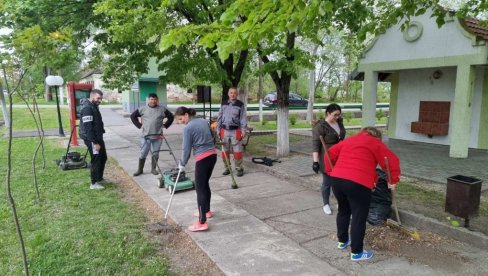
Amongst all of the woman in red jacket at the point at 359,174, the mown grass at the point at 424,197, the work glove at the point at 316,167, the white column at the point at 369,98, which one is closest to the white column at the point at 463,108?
the white column at the point at 369,98

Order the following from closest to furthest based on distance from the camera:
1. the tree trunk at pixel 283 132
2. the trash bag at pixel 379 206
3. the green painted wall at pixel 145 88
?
the trash bag at pixel 379 206 < the tree trunk at pixel 283 132 < the green painted wall at pixel 145 88

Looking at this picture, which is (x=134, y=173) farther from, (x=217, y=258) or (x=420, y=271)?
(x=420, y=271)

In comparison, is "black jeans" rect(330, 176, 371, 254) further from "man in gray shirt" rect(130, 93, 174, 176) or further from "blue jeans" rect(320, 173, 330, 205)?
"man in gray shirt" rect(130, 93, 174, 176)

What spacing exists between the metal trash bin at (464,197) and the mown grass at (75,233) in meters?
3.53

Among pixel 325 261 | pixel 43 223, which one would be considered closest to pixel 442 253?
pixel 325 261

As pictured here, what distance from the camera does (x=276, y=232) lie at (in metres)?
4.64

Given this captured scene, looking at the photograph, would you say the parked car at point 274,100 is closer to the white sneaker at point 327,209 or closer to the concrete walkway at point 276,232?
the concrete walkway at point 276,232

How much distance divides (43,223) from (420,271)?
468 cm

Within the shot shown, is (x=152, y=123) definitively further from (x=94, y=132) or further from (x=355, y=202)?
(x=355, y=202)

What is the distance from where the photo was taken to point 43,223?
4.93 meters

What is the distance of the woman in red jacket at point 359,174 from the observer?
143 inches

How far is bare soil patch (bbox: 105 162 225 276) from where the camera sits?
3789 millimetres

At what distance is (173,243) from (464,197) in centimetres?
357

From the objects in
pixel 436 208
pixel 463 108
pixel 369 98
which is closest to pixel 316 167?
pixel 436 208
